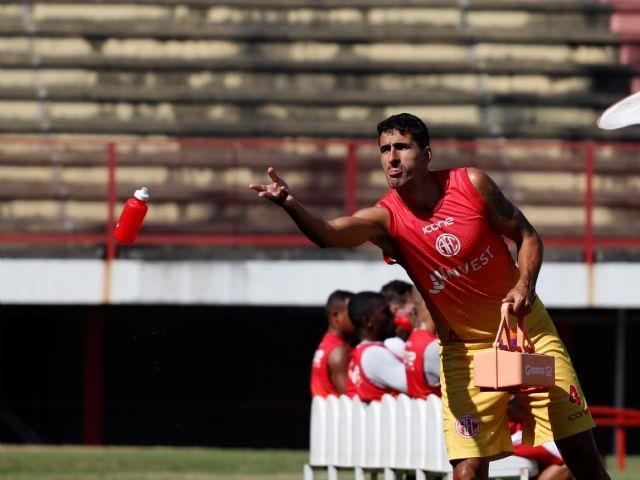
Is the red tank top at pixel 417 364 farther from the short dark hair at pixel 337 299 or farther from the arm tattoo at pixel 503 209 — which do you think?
the arm tattoo at pixel 503 209

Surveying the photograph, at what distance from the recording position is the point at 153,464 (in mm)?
14945

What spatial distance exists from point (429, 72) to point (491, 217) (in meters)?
10.4

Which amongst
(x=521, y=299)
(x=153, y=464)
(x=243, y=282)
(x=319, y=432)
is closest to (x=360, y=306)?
(x=319, y=432)

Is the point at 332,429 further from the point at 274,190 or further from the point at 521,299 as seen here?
the point at 274,190

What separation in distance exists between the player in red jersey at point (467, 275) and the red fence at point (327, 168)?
772 centimetres

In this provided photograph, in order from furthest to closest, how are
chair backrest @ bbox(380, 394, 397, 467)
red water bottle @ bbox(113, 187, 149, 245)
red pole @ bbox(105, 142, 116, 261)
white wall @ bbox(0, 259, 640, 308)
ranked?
red pole @ bbox(105, 142, 116, 261) < white wall @ bbox(0, 259, 640, 308) < chair backrest @ bbox(380, 394, 397, 467) < red water bottle @ bbox(113, 187, 149, 245)

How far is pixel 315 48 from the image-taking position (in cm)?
1817

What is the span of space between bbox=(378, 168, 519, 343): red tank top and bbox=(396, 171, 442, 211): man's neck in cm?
3

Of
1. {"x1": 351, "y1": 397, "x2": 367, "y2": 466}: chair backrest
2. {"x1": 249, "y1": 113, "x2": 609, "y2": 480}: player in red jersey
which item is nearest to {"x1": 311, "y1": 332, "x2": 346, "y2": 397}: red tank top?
{"x1": 351, "y1": 397, "x2": 367, "y2": 466}: chair backrest

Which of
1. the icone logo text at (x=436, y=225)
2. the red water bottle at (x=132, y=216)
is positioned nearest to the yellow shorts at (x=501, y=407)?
the icone logo text at (x=436, y=225)

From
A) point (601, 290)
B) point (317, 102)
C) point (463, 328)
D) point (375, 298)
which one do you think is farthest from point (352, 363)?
point (317, 102)

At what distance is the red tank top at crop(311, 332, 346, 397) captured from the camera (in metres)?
11.6

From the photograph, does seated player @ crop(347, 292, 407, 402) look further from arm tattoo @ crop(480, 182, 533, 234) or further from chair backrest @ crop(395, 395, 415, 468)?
arm tattoo @ crop(480, 182, 533, 234)

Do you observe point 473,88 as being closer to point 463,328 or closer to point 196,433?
point 196,433
